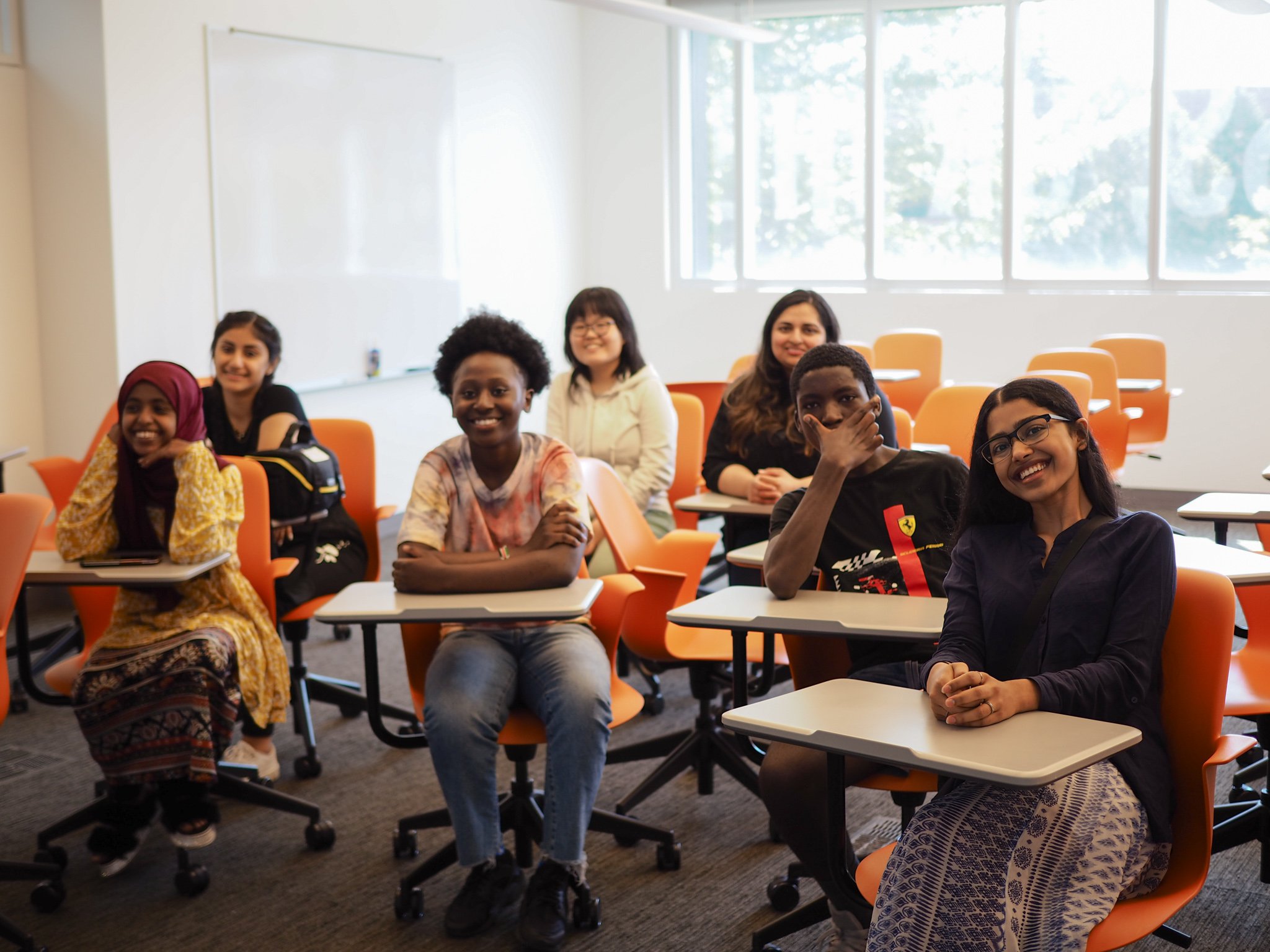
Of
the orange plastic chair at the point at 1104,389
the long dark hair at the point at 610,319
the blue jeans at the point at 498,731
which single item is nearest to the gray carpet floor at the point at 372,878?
the blue jeans at the point at 498,731

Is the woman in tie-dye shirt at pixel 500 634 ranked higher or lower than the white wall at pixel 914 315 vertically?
lower

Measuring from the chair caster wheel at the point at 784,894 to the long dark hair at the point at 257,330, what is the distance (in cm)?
220

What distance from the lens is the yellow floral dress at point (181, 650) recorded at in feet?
9.22

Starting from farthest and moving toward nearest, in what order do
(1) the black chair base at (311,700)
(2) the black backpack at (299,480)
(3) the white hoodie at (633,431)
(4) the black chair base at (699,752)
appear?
(3) the white hoodie at (633,431) → (1) the black chair base at (311,700) → (2) the black backpack at (299,480) → (4) the black chair base at (699,752)

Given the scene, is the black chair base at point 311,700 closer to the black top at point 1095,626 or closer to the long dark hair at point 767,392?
the long dark hair at point 767,392

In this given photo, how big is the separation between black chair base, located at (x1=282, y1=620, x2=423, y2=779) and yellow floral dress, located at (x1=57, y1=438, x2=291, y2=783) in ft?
1.65

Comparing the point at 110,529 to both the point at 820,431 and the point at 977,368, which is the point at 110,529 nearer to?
the point at 820,431

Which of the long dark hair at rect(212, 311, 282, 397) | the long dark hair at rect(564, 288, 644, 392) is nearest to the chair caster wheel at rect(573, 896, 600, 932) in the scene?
the long dark hair at rect(212, 311, 282, 397)

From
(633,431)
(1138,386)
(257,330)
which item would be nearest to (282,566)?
(257,330)

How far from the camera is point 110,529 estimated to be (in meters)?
3.04

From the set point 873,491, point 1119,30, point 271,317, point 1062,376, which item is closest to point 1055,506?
point 873,491

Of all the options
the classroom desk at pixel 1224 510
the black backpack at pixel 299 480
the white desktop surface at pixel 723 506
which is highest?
the black backpack at pixel 299 480

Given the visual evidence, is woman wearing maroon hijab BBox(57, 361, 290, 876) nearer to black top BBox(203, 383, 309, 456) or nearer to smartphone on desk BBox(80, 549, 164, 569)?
smartphone on desk BBox(80, 549, 164, 569)

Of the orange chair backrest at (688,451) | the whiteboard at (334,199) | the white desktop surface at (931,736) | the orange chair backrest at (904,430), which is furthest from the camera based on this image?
the whiteboard at (334,199)
